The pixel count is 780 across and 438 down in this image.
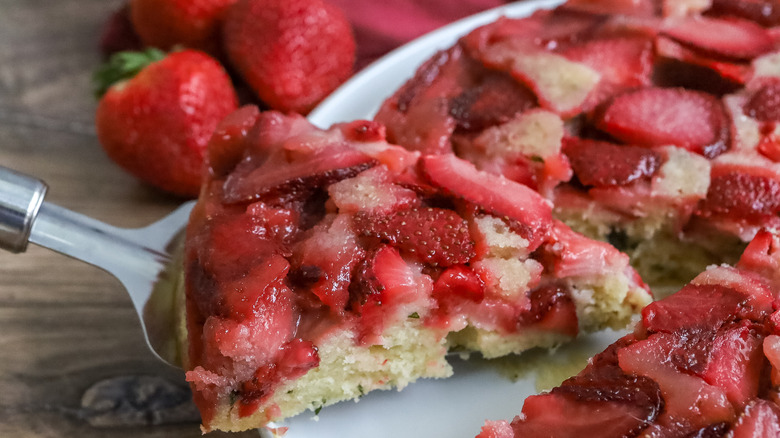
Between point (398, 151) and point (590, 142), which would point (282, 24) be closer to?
point (398, 151)

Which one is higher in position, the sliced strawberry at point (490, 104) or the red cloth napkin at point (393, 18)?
the sliced strawberry at point (490, 104)

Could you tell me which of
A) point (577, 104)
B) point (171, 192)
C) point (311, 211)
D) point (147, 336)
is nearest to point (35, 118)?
point (171, 192)

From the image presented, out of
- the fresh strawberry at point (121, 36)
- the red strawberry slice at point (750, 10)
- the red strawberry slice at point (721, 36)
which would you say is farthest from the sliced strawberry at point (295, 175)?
the fresh strawberry at point (121, 36)

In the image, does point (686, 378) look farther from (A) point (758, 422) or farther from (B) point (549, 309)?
(B) point (549, 309)

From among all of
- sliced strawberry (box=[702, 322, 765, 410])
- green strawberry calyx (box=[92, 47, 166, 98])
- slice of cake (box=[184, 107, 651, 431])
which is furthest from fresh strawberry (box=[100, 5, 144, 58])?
sliced strawberry (box=[702, 322, 765, 410])

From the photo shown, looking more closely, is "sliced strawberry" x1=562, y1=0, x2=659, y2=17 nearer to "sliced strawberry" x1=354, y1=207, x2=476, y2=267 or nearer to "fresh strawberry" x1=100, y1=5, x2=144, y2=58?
"sliced strawberry" x1=354, y1=207, x2=476, y2=267

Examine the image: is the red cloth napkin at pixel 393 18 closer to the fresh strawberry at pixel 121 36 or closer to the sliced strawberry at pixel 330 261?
the fresh strawberry at pixel 121 36
